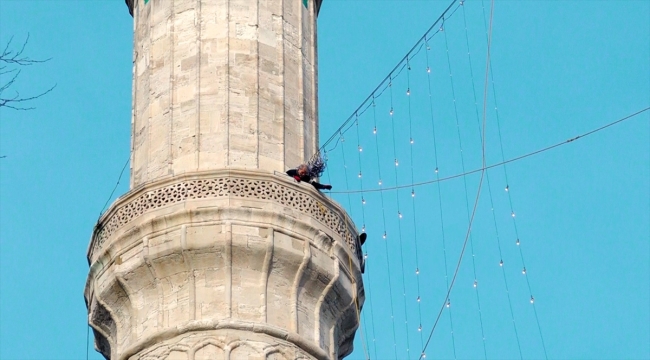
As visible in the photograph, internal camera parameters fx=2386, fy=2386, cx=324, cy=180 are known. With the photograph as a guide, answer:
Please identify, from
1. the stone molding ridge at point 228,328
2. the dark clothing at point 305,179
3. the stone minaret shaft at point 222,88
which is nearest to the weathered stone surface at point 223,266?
the stone molding ridge at point 228,328

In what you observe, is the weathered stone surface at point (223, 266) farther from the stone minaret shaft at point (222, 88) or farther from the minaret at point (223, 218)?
the stone minaret shaft at point (222, 88)

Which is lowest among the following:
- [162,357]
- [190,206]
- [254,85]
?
[162,357]

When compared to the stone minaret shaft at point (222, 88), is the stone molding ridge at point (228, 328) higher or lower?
lower

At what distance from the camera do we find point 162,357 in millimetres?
26906

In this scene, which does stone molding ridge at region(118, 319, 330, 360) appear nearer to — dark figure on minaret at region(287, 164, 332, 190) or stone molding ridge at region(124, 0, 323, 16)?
dark figure on minaret at region(287, 164, 332, 190)

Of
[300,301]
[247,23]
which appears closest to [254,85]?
[247,23]

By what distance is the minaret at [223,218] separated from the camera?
89.2 feet

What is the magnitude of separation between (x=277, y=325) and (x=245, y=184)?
5.88 feet

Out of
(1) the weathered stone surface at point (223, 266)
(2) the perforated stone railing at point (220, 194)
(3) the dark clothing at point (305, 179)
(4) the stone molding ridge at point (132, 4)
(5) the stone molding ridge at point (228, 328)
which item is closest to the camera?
(5) the stone molding ridge at point (228, 328)

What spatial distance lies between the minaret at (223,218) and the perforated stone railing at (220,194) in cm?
2

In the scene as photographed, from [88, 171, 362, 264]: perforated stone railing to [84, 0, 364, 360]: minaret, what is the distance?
0.6 inches

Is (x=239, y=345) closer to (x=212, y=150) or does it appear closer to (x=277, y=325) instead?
(x=277, y=325)

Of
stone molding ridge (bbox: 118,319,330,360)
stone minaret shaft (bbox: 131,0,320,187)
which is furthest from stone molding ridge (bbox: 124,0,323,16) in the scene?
stone molding ridge (bbox: 118,319,330,360)

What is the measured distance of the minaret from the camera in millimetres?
27203
